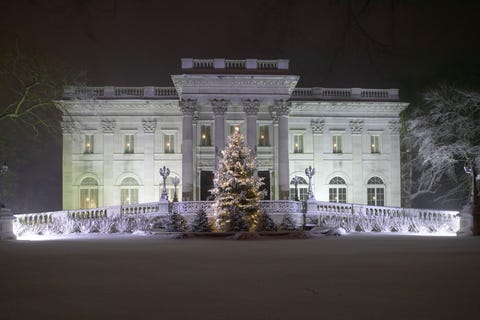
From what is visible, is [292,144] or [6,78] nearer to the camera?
[6,78]

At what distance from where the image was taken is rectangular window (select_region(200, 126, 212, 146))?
4569 centimetres

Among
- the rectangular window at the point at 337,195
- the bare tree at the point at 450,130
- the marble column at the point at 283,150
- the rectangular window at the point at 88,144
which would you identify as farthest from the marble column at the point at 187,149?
the bare tree at the point at 450,130

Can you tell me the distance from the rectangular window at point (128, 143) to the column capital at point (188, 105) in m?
7.51

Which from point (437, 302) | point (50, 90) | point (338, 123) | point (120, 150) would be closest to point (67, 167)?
point (120, 150)

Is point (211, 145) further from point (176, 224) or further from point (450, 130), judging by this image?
point (450, 130)

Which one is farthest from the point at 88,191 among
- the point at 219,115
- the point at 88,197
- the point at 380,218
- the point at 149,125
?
the point at 380,218

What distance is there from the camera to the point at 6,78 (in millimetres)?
28344

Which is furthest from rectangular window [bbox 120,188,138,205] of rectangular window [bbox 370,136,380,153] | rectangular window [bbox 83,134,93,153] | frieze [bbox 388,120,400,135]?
frieze [bbox 388,120,400,135]

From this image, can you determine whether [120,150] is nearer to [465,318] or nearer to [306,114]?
[306,114]

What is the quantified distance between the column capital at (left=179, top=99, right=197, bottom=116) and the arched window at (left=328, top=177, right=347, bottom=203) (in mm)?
13213

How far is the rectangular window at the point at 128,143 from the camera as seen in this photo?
154ft

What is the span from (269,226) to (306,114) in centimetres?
1975

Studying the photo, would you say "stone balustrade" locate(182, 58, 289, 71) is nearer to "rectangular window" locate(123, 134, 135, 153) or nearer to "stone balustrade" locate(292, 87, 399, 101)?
"stone balustrade" locate(292, 87, 399, 101)

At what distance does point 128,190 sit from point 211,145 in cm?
758
